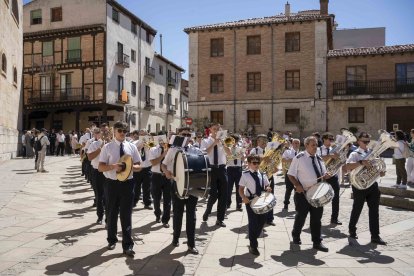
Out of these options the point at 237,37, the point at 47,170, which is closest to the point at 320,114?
the point at 237,37

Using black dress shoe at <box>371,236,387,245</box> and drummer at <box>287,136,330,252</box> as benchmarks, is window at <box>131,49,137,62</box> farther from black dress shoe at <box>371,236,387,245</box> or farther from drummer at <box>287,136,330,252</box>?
black dress shoe at <box>371,236,387,245</box>

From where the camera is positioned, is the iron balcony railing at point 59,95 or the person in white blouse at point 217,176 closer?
the person in white blouse at point 217,176

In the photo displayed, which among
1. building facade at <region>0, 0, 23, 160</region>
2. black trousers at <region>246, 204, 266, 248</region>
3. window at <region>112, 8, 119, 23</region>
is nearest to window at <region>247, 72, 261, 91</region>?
window at <region>112, 8, 119, 23</region>

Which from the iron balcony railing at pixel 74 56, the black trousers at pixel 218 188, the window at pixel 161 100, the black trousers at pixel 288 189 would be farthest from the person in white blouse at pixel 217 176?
the window at pixel 161 100

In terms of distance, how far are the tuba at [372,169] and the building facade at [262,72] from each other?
22.7m

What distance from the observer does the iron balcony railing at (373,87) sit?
1135 inches

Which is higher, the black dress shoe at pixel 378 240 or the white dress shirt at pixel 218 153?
the white dress shirt at pixel 218 153

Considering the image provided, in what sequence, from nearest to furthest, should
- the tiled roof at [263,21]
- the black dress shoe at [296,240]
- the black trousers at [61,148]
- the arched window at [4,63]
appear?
the black dress shoe at [296,240] → the arched window at [4,63] → the black trousers at [61,148] → the tiled roof at [263,21]

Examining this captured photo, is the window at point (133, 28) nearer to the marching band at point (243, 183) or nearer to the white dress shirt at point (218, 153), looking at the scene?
the white dress shirt at point (218, 153)

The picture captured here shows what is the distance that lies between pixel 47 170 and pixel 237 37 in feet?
63.7

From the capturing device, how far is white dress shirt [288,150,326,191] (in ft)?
21.2

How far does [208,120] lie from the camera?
103ft

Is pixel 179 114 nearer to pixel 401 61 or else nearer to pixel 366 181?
pixel 401 61

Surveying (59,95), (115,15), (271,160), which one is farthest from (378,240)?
(115,15)
